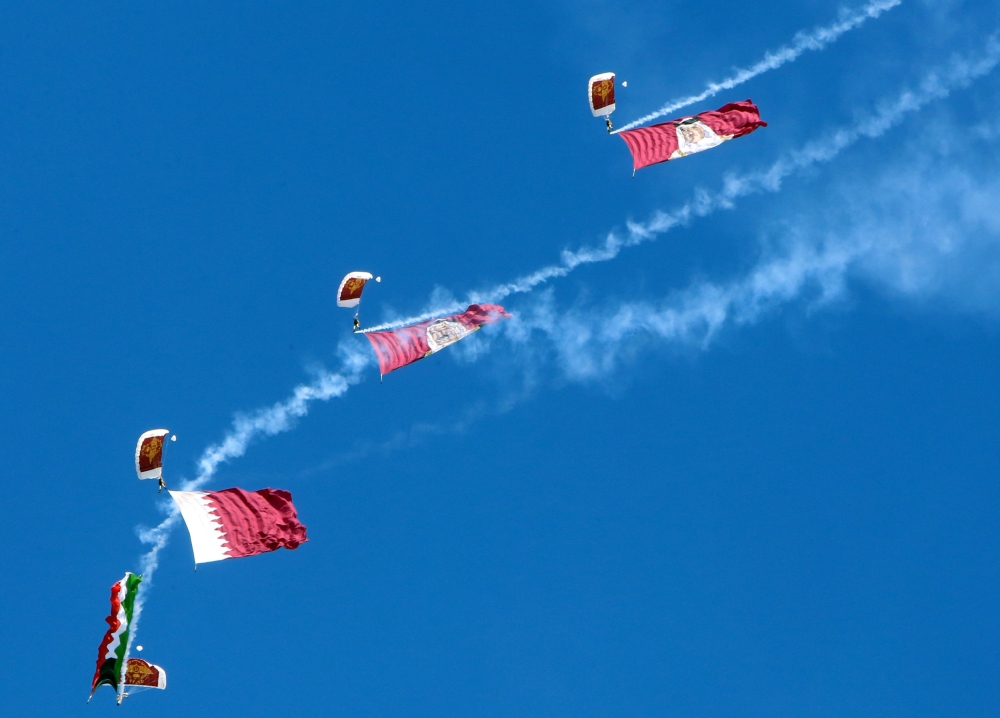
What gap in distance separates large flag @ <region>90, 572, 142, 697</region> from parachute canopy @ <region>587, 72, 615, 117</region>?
3020 centimetres

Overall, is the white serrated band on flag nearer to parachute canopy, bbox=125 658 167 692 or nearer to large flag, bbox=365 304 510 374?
parachute canopy, bbox=125 658 167 692

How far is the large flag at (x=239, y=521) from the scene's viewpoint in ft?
Answer: 247

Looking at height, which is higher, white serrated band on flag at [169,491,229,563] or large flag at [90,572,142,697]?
white serrated band on flag at [169,491,229,563]

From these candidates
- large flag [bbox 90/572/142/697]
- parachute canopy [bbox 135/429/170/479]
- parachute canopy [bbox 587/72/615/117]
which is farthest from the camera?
parachute canopy [bbox 587/72/615/117]

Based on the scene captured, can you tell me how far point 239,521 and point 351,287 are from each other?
40.2ft

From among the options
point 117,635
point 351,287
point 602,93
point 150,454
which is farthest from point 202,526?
point 602,93

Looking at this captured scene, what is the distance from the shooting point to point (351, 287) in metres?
80.1

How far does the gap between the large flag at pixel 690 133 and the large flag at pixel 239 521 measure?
23164 mm

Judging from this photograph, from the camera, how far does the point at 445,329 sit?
275 feet

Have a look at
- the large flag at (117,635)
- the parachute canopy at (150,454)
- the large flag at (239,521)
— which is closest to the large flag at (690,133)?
the large flag at (239,521)

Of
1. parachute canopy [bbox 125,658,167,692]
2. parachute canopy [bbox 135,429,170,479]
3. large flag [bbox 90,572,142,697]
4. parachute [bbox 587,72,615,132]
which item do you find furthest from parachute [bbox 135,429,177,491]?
→ parachute [bbox 587,72,615,132]

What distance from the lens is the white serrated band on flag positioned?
74562mm

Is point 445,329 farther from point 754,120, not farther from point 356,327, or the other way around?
point 754,120

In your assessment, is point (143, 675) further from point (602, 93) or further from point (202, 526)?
point (602, 93)
